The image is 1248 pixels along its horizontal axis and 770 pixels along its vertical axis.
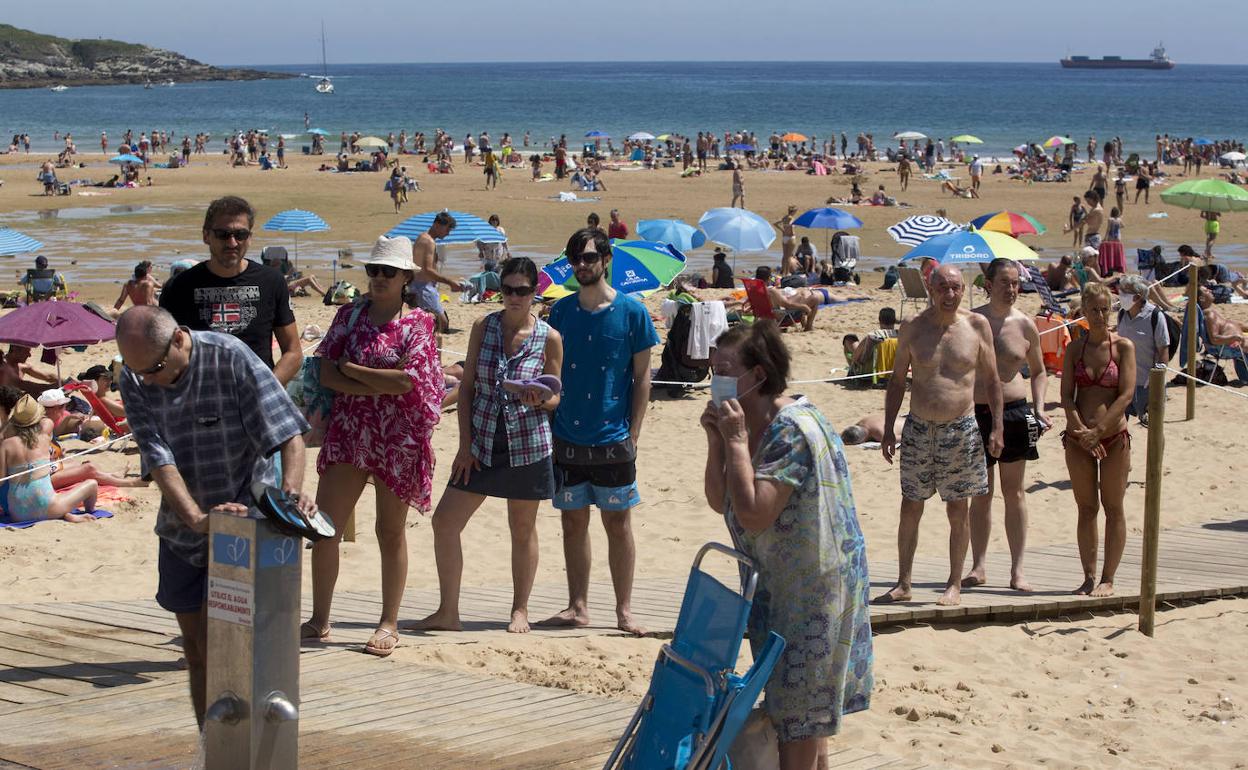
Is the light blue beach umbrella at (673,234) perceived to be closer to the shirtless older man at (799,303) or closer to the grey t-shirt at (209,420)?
the shirtless older man at (799,303)

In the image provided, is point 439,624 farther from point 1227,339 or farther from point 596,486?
point 1227,339

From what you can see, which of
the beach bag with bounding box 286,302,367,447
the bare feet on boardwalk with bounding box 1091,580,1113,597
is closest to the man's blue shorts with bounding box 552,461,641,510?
the beach bag with bounding box 286,302,367,447

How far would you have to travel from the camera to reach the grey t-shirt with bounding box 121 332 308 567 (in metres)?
3.95

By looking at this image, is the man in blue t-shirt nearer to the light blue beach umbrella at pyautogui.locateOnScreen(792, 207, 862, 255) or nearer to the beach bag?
the beach bag

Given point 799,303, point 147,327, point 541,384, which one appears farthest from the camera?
point 799,303

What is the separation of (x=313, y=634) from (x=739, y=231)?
1389 cm

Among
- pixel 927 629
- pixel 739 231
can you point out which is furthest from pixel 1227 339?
pixel 927 629

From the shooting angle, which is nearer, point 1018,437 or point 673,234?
point 1018,437

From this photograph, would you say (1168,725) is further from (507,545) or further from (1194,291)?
(1194,291)

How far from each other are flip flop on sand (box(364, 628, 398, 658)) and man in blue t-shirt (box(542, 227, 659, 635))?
96 cm

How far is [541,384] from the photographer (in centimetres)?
551

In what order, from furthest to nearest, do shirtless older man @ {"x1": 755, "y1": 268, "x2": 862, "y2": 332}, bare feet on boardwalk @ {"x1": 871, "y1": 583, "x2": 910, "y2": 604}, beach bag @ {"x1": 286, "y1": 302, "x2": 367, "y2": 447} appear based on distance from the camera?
shirtless older man @ {"x1": 755, "y1": 268, "x2": 862, "y2": 332} < bare feet on boardwalk @ {"x1": 871, "y1": 583, "x2": 910, "y2": 604} < beach bag @ {"x1": 286, "y1": 302, "x2": 367, "y2": 447}

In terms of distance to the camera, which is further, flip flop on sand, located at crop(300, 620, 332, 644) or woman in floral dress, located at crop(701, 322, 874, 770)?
flip flop on sand, located at crop(300, 620, 332, 644)

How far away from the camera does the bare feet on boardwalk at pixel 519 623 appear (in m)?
5.82
